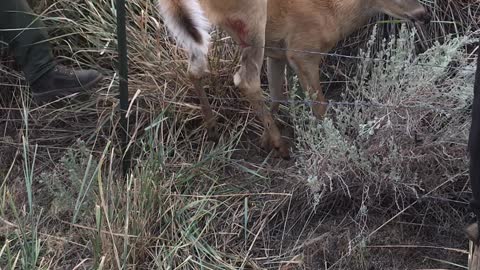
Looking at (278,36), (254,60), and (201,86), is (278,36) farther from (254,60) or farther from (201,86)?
(201,86)

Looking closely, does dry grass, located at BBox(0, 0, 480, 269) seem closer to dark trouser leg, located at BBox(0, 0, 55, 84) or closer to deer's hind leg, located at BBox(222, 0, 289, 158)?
deer's hind leg, located at BBox(222, 0, 289, 158)

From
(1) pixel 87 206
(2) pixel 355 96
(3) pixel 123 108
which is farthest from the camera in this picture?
(2) pixel 355 96

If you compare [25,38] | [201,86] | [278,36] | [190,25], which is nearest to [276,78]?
[278,36]

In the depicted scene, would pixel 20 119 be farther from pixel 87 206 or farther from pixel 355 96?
pixel 355 96

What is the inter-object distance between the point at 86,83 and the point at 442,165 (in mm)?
1994

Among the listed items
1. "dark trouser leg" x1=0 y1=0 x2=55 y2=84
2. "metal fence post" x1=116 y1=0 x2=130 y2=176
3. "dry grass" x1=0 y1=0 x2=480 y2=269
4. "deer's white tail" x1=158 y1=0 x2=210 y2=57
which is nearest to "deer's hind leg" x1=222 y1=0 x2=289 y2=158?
"dry grass" x1=0 y1=0 x2=480 y2=269

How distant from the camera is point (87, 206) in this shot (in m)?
4.02

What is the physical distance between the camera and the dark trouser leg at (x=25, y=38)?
4.66 meters

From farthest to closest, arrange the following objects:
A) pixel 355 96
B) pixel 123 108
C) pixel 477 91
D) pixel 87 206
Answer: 1. pixel 355 96
2. pixel 123 108
3. pixel 87 206
4. pixel 477 91

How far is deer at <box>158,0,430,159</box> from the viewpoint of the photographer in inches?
172

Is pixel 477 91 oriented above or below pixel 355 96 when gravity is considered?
above

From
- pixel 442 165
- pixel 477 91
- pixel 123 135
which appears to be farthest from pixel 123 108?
pixel 477 91

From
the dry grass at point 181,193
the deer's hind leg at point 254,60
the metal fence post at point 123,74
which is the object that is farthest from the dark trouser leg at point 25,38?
the deer's hind leg at point 254,60

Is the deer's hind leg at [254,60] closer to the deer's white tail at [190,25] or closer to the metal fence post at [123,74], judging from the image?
the deer's white tail at [190,25]
